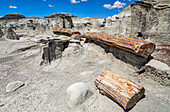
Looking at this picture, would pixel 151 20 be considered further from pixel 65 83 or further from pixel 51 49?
pixel 65 83

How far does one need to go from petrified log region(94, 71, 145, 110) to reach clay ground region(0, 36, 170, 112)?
217 millimetres

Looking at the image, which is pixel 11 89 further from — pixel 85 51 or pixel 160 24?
pixel 160 24

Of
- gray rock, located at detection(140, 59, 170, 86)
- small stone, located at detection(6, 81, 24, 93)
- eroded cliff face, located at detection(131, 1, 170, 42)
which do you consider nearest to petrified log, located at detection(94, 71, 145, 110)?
gray rock, located at detection(140, 59, 170, 86)

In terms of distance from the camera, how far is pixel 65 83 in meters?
3.09

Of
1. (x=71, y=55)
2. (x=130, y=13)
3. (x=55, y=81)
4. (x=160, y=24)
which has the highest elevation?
(x=130, y=13)

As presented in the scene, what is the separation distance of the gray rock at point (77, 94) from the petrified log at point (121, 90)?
0.46m

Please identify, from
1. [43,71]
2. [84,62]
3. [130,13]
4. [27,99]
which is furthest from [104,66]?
[130,13]

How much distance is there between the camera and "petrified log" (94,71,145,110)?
6.40 feet

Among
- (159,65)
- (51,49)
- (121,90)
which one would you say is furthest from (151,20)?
(51,49)

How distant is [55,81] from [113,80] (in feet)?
6.77

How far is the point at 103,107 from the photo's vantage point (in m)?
2.15

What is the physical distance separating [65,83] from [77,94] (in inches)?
38.2

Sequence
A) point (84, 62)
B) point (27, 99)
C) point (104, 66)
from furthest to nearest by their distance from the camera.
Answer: point (84, 62) → point (104, 66) → point (27, 99)

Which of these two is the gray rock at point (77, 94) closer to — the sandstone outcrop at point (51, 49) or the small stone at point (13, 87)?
the small stone at point (13, 87)
